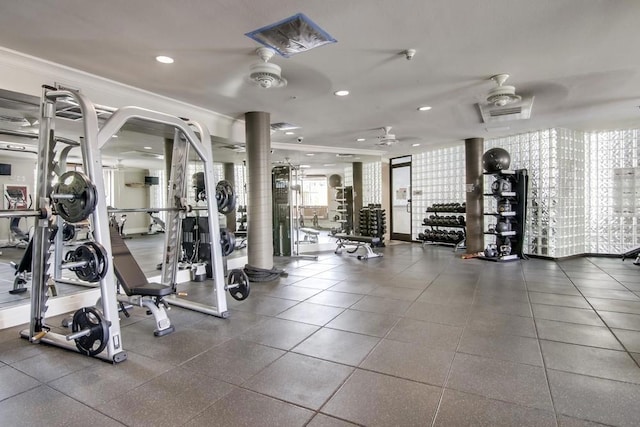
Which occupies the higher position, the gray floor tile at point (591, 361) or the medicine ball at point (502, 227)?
the medicine ball at point (502, 227)

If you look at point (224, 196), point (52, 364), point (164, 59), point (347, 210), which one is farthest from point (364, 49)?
point (347, 210)

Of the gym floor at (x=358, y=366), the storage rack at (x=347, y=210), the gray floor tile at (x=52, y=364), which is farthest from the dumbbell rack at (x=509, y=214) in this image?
the gray floor tile at (x=52, y=364)

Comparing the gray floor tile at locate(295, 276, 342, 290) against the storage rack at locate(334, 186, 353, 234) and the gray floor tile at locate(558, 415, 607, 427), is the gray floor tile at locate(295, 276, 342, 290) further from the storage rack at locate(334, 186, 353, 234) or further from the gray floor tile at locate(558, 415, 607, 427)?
the storage rack at locate(334, 186, 353, 234)

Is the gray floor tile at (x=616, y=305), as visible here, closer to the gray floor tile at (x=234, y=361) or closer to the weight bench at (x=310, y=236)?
the gray floor tile at (x=234, y=361)

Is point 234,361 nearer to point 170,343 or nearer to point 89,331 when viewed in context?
point 170,343

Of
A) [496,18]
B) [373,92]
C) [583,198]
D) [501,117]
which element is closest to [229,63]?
[373,92]

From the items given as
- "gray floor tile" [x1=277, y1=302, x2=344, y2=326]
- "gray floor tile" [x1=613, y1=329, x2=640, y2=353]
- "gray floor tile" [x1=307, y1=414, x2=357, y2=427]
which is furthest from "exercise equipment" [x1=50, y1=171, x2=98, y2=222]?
"gray floor tile" [x1=613, y1=329, x2=640, y2=353]

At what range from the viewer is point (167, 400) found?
80.4 inches

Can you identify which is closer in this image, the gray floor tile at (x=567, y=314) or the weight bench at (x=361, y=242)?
the gray floor tile at (x=567, y=314)

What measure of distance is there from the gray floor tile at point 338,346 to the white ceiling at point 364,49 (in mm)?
2535

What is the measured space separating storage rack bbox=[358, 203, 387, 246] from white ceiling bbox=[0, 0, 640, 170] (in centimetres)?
419

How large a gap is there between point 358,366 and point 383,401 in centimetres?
44

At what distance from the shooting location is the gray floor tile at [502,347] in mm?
2539

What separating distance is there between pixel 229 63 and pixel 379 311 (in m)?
2.96
